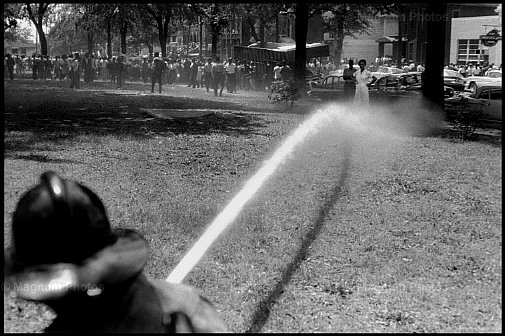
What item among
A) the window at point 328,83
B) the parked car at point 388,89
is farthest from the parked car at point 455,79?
the window at point 328,83

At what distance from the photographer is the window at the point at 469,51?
46.2 m

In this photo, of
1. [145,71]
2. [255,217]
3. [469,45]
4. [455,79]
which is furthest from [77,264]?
[469,45]

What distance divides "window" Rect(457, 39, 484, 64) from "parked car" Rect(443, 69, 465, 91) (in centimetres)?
802

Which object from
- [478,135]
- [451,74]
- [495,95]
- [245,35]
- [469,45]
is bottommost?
[478,135]

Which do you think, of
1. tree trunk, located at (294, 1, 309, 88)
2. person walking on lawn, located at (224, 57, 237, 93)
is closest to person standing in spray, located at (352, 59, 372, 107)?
tree trunk, located at (294, 1, 309, 88)

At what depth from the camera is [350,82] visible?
20.5 metres

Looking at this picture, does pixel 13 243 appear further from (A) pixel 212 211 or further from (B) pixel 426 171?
(B) pixel 426 171

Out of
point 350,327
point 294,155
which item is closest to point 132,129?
point 294,155

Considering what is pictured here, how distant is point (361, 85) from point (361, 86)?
1.2 inches

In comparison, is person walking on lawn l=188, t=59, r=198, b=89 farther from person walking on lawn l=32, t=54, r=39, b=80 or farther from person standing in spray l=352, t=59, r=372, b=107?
person standing in spray l=352, t=59, r=372, b=107

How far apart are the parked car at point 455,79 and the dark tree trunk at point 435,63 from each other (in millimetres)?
13681

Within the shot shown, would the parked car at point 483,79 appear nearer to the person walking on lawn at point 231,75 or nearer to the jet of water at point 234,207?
the person walking on lawn at point 231,75

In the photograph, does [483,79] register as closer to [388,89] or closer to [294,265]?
[388,89]

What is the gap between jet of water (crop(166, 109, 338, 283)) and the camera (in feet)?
19.1
